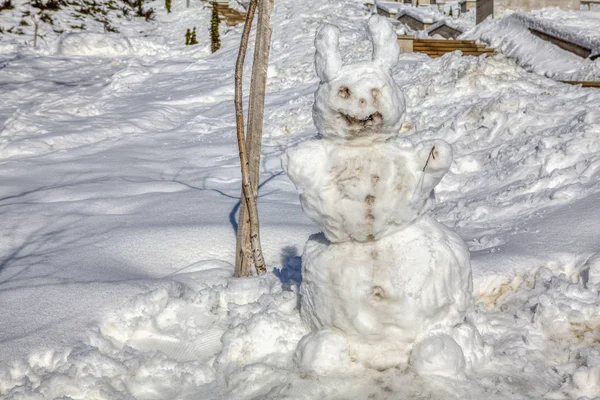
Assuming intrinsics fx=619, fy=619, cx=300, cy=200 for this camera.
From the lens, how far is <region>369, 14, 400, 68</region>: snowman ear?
107 inches

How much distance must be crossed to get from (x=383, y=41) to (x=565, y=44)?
10.2 meters

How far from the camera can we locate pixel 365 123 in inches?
104

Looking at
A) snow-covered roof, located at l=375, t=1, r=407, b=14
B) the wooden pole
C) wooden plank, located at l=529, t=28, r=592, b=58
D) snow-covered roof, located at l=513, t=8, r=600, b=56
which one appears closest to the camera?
the wooden pole

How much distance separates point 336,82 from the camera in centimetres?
265

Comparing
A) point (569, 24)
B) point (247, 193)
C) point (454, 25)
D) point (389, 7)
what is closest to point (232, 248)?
point (247, 193)

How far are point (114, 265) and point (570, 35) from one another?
1017 cm

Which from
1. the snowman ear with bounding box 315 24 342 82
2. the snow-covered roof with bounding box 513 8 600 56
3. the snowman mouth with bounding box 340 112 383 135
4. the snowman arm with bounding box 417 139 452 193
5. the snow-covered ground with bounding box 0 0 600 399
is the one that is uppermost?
the snow-covered roof with bounding box 513 8 600 56

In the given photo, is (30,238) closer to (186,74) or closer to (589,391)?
(589,391)

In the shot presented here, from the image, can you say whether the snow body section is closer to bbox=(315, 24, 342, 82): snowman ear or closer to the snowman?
the snowman

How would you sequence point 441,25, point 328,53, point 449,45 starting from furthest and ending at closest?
1. point 441,25
2. point 449,45
3. point 328,53

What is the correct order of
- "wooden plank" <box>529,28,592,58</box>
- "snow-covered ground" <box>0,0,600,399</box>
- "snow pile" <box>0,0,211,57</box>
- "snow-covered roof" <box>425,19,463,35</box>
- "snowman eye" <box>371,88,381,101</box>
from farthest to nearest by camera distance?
"snow pile" <box>0,0,211,57</box>
"snow-covered roof" <box>425,19,463,35</box>
"wooden plank" <box>529,28,592,58</box>
"snow-covered ground" <box>0,0,600,399</box>
"snowman eye" <box>371,88,381,101</box>

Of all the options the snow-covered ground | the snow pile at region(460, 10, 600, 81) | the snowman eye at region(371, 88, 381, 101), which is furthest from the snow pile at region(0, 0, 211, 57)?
the snowman eye at region(371, 88, 381, 101)

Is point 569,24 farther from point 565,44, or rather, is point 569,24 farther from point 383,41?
point 383,41

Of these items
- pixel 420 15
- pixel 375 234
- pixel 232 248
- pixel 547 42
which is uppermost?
pixel 420 15
